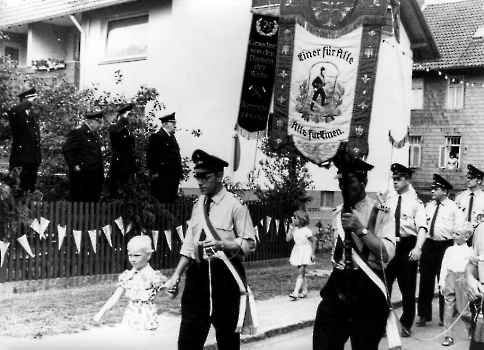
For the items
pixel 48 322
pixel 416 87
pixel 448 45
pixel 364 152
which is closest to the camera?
pixel 48 322

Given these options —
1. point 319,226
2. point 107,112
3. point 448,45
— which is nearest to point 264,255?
point 319,226

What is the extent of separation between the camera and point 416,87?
115 feet

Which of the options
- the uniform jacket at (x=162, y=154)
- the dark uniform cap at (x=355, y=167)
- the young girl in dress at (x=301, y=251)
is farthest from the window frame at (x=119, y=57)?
the dark uniform cap at (x=355, y=167)

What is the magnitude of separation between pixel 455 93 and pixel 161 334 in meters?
28.7

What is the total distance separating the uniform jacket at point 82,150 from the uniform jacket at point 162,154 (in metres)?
1.02

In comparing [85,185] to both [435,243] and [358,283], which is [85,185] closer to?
[435,243]

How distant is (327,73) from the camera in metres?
11.9

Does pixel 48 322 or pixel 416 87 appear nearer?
pixel 48 322

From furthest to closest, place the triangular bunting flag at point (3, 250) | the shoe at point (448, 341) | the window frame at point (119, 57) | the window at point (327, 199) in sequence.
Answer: the window at point (327, 199) < the window frame at point (119, 57) < the triangular bunting flag at point (3, 250) < the shoe at point (448, 341)

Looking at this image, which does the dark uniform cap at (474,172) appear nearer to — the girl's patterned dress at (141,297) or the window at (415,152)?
the girl's patterned dress at (141,297)

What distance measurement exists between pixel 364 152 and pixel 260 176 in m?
6.17

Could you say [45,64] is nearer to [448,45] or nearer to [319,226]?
[319,226]

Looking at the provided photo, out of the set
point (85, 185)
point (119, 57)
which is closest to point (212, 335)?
point (85, 185)

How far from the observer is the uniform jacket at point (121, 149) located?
12172 millimetres
